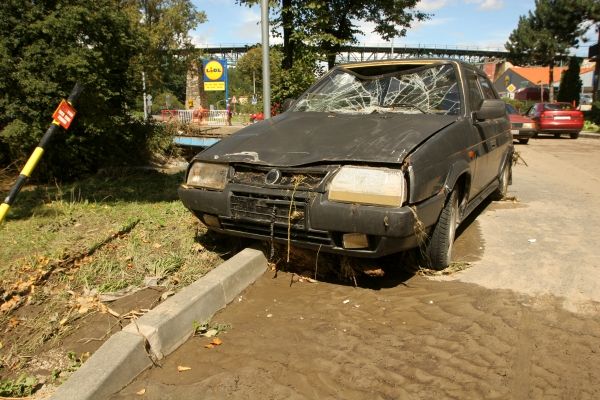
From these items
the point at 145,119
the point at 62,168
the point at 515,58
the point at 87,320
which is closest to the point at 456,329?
the point at 87,320

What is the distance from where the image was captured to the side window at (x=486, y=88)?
5348mm

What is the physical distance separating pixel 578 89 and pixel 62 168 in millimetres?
38663

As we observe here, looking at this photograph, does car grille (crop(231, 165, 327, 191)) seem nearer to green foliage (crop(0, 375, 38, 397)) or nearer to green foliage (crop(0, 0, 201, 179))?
green foliage (crop(0, 375, 38, 397))

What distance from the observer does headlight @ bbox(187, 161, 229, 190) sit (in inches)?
144

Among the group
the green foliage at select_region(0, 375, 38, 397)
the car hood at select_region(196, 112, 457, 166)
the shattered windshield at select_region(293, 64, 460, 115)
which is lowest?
the green foliage at select_region(0, 375, 38, 397)

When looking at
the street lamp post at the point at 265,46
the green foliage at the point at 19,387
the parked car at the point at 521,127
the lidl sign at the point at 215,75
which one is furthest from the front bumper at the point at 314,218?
the lidl sign at the point at 215,75

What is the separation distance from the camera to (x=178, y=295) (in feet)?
10.2

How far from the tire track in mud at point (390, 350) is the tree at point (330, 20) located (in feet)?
29.3

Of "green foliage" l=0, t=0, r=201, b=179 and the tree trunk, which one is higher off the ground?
the tree trunk

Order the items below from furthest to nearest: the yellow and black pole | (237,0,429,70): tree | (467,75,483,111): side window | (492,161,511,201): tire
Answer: (237,0,429,70): tree, (492,161,511,201): tire, (467,75,483,111): side window, the yellow and black pole

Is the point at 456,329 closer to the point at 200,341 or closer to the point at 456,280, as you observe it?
the point at 456,280

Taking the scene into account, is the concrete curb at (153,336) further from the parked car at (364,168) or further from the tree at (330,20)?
the tree at (330,20)

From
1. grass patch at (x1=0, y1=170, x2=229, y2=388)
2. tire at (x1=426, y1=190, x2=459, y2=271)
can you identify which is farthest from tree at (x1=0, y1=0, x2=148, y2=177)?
tire at (x1=426, y1=190, x2=459, y2=271)

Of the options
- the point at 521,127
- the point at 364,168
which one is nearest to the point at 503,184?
the point at 364,168
